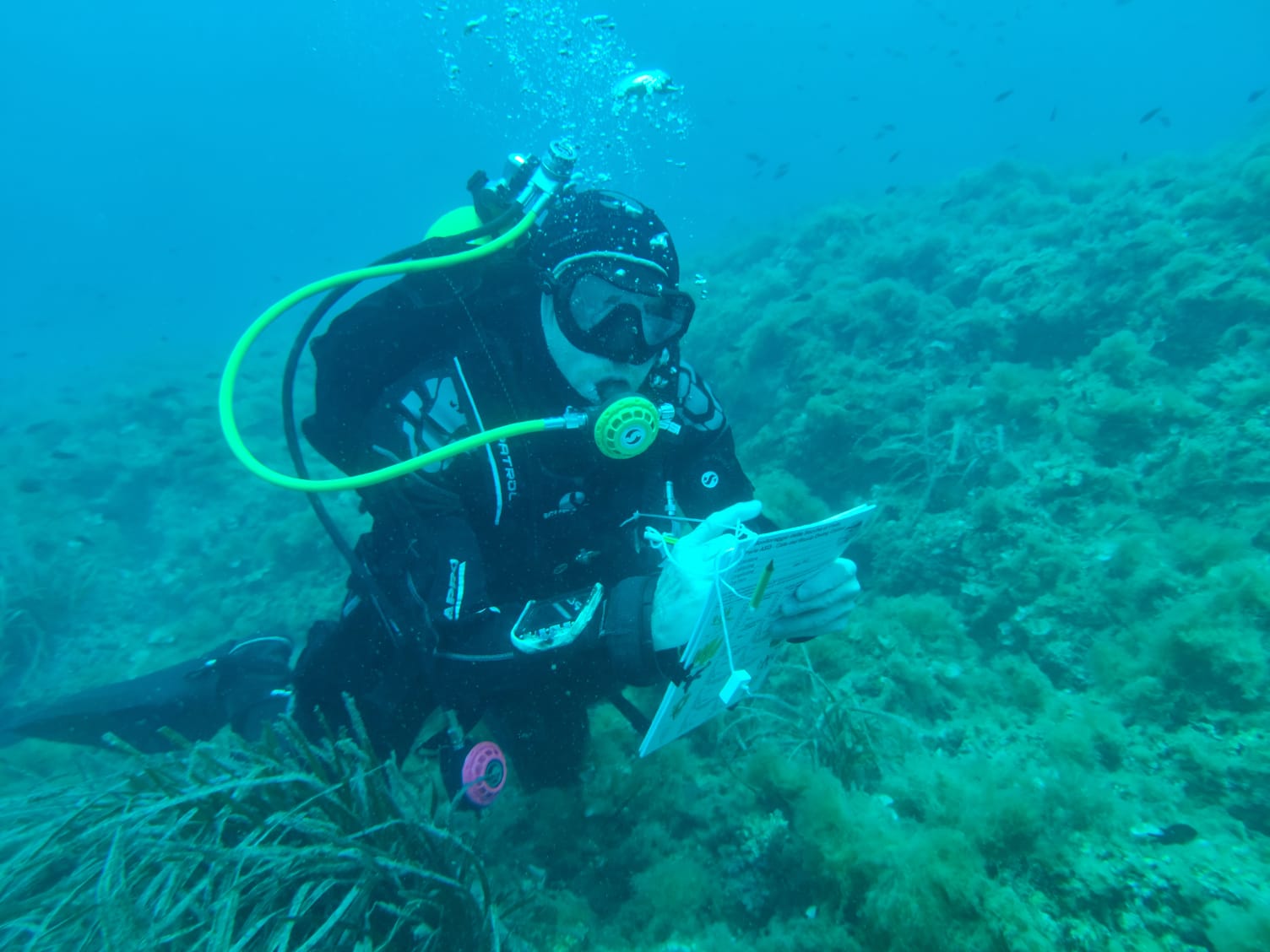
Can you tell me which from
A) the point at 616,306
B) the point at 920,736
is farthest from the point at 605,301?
the point at 920,736

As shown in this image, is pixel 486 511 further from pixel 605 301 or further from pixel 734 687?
pixel 734 687

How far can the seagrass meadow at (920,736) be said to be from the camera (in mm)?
1980

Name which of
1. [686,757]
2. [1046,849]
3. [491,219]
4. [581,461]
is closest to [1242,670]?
[1046,849]

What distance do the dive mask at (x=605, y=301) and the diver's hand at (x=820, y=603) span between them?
1.34 metres

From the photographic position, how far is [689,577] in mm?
2100

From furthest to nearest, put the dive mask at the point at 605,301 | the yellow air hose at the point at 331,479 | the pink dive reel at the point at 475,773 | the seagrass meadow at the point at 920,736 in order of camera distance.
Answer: the dive mask at the point at 605,301 < the pink dive reel at the point at 475,773 < the yellow air hose at the point at 331,479 < the seagrass meadow at the point at 920,736

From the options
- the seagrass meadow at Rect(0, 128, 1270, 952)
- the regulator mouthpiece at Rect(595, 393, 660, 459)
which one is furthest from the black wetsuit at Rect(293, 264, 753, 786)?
the seagrass meadow at Rect(0, 128, 1270, 952)

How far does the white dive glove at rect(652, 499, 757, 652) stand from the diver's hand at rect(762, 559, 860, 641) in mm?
384

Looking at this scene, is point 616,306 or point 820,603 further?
point 616,306

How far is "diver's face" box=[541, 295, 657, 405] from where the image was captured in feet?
9.20

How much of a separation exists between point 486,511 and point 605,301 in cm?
116

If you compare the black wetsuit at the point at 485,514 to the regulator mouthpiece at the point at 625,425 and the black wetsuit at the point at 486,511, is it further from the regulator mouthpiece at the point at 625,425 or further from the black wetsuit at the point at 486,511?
the regulator mouthpiece at the point at 625,425

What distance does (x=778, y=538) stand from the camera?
5.65ft

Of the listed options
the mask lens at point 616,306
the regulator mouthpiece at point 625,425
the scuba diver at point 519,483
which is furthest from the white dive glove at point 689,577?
the mask lens at point 616,306
